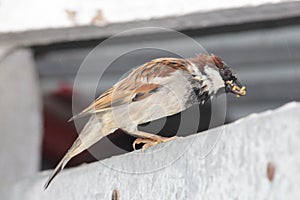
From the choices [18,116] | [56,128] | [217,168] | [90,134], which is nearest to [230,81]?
[90,134]

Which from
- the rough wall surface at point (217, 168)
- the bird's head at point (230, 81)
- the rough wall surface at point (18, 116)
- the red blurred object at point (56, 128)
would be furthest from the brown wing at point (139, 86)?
the red blurred object at point (56, 128)

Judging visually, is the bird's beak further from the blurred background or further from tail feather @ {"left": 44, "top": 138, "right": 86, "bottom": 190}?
tail feather @ {"left": 44, "top": 138, "right": 86, "bottom": 190}

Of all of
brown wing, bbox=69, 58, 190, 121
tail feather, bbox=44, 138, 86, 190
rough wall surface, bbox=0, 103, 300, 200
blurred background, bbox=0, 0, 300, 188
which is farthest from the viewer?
blurred background, bbox=0, 0, 300, 188

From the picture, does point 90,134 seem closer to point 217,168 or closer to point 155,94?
point 155,94

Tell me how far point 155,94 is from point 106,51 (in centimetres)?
130

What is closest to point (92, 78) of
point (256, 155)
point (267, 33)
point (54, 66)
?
point (54, 66)

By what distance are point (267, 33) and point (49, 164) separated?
6.22 feet

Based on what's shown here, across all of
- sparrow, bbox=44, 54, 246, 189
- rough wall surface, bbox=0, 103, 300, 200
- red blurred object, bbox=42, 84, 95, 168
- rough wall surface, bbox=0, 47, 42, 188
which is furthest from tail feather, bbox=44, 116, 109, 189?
red blurred object, bbox=42, 84, 95, 168

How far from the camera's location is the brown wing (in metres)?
1.95

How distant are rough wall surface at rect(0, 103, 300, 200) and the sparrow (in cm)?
30

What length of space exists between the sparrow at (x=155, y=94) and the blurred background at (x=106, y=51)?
28 cm

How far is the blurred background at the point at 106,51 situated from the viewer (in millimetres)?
2303

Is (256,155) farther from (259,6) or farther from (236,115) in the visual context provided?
(236,115)

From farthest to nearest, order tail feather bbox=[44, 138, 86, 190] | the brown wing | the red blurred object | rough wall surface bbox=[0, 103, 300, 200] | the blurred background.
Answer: the red blurred object < the blurred background < the brown wing < tail feather bbox=[44, 138, 86, 190] < rough wall surface bbox=[0, 103, 300, 200]
